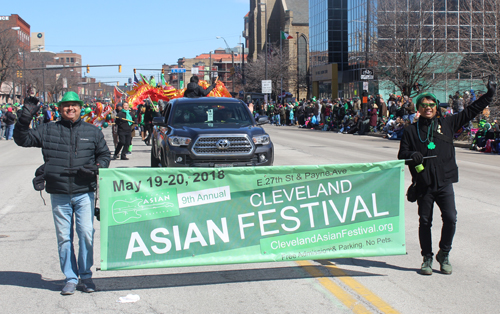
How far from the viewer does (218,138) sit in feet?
32.4

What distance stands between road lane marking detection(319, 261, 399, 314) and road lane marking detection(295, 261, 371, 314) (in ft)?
0.40

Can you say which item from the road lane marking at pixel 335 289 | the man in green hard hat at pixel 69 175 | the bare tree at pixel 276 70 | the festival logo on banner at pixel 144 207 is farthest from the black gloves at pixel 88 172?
the bare tree at pixel 276 70

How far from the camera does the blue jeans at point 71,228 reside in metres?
5.14

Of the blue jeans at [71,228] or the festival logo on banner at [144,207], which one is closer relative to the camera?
the blue jeans at [71,228]

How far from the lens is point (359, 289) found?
207 inches

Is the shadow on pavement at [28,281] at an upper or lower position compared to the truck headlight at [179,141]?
lower

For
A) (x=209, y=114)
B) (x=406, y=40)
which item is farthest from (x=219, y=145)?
(x=406, y=40)

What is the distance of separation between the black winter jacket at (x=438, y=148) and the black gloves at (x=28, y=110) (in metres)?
3.69

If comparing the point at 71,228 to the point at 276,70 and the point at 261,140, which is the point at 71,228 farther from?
the point at 276,70

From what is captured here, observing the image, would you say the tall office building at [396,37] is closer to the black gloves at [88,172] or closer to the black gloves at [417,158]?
the black gloves at [417,158]

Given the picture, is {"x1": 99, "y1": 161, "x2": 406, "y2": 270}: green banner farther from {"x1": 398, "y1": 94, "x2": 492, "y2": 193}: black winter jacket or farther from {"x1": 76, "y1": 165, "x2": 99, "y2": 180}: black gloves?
{"x1": 398, "y1": 94, "x2": 492, "y2": 193}: black winter jacket

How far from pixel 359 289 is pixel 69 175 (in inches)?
114

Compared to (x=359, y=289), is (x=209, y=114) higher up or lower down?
higher up

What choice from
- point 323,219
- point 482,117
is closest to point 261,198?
point 323,219
